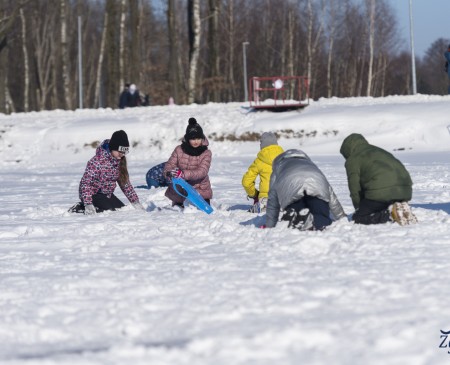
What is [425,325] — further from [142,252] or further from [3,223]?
[3,223]

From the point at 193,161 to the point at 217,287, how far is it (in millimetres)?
5399

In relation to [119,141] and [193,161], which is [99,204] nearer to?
[119,141]

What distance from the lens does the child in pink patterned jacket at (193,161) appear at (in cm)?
1097

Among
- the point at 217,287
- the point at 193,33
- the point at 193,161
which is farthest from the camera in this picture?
the point at 193,33

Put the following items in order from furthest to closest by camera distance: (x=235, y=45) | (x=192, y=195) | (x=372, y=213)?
(x=235, y=45) → (x=192, y=195) → (x=372, y=213)

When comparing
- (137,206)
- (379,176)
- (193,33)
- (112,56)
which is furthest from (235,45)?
(379,176)

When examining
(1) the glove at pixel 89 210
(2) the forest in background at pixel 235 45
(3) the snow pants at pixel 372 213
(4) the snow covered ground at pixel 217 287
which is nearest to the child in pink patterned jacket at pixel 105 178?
(1) the glove at pixel 89 210

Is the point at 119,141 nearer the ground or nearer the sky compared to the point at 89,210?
nearer the sky

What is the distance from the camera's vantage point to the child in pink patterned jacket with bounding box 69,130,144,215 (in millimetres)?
10664

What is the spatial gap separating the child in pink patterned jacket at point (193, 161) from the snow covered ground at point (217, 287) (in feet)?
1.59

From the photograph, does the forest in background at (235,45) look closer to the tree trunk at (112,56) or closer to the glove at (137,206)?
the tree trunk at (112,56)

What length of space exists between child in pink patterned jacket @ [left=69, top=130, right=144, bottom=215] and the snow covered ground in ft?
0.78

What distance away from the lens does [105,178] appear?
1097cm

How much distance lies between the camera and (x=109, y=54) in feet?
117
